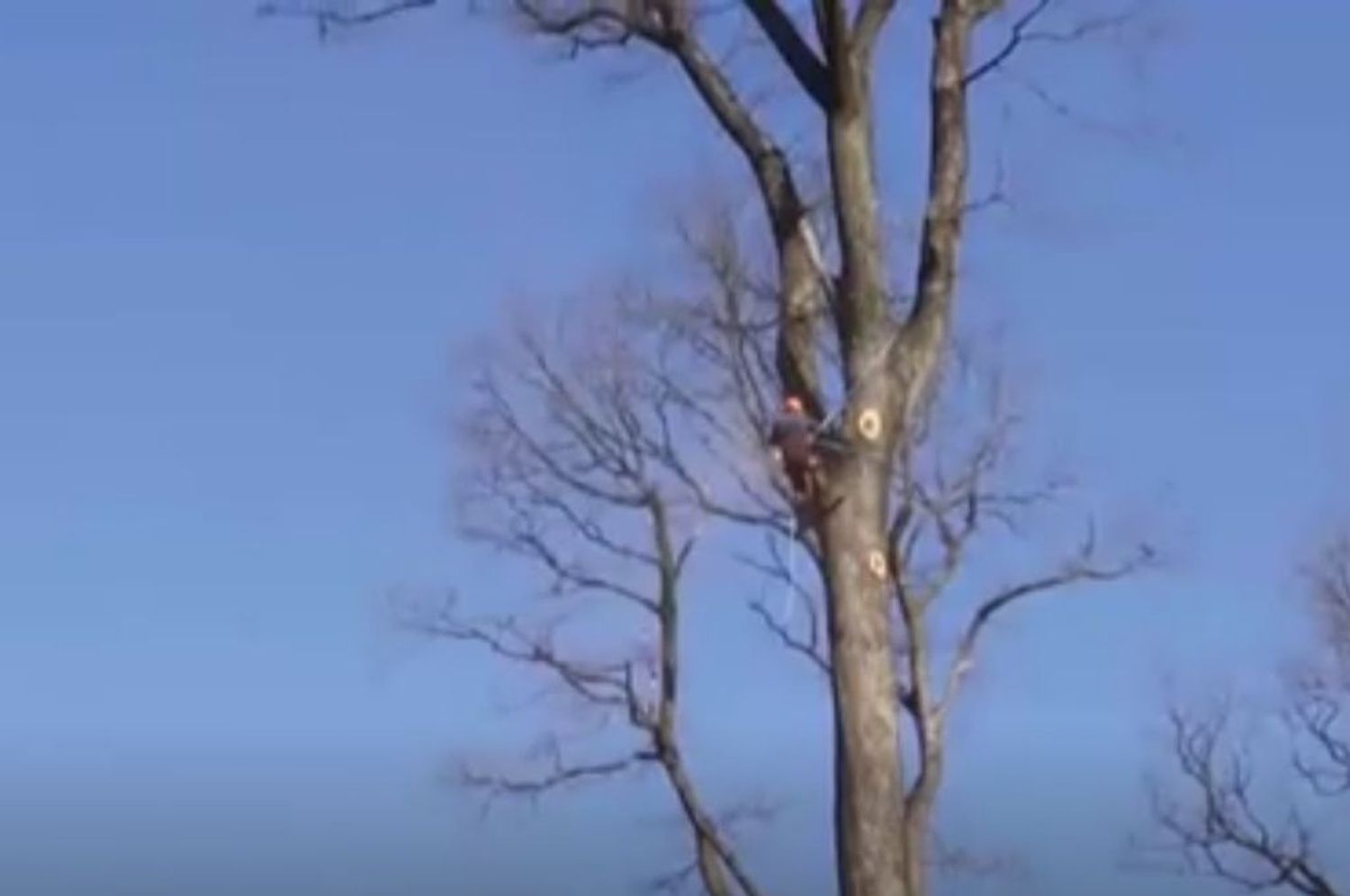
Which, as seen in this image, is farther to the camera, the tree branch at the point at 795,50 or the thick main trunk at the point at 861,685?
the tree branch at the point at 795,50

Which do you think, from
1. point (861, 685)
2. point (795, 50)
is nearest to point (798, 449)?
point (861, 685)

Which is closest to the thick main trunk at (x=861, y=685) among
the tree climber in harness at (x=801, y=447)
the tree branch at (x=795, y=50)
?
the tree climber in harness at (x=801, y=447)

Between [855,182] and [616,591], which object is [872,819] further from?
[616,591]

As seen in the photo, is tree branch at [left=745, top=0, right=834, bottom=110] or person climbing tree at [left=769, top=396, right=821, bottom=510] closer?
person climbing tree at [left=769, top=396, right=821, bottom=510]

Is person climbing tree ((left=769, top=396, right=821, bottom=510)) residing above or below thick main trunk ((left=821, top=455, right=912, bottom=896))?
above

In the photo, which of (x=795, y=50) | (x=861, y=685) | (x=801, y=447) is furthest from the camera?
(x=795, y=50)

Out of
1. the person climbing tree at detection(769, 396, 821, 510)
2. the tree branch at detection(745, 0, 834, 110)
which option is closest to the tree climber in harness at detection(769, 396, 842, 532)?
the person climbing tree at detection(769, 396, 821, 510)

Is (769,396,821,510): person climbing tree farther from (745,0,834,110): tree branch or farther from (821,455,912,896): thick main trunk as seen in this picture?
(745,0,834,110): tree branch

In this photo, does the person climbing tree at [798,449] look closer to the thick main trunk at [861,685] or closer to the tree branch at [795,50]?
the thick main trunk at [861,685]

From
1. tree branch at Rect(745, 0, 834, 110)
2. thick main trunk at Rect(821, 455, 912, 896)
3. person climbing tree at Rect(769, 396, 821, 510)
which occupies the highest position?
tree branch at Rect(745, 0, 834, 110)

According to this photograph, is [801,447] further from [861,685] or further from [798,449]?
[861,685]

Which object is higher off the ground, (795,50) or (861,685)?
(795,50)

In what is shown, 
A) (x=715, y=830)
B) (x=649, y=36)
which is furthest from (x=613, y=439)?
(x=649, y=36)

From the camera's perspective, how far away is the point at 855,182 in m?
9.31
